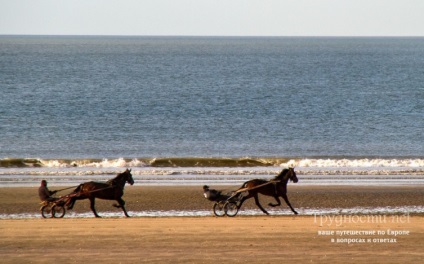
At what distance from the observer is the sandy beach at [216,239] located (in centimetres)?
1600

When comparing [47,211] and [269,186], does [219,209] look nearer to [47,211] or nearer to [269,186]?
[269,186]

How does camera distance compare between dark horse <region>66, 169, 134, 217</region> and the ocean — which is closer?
dark horse <region>66, 169, 134, 217</region>

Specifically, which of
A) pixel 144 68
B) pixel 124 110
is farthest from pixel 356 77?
pixel 124 110

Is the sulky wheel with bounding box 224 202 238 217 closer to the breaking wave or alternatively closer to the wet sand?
the wet sand

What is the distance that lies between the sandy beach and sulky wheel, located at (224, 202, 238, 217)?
374mm

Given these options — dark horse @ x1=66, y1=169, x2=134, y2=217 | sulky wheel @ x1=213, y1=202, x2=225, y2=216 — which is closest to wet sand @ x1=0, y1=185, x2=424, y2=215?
sulky wheel @ x1=213, y1=202, x2=225, y2=216

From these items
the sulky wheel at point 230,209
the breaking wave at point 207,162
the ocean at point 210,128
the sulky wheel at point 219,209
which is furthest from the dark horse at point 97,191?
the breaking wave at point 207,162

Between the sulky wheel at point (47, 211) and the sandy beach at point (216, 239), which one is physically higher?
the sulky wheel at point (47, 211)

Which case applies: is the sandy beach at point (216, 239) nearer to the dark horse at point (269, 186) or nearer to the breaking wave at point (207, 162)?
the dark horse at point (269, 186)

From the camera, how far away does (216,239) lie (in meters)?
17.7

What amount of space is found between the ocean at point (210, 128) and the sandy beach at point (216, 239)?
360 inches

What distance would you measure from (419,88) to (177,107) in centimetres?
3160

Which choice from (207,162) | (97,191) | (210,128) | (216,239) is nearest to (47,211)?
(97,191)

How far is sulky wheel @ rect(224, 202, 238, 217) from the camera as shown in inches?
861
